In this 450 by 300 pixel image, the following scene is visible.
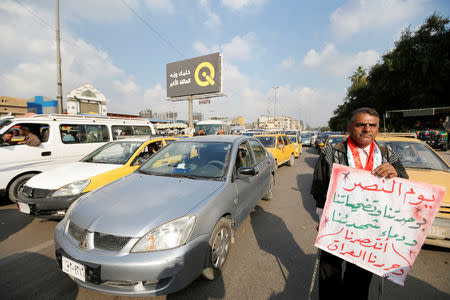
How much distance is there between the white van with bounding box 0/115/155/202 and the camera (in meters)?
4.50

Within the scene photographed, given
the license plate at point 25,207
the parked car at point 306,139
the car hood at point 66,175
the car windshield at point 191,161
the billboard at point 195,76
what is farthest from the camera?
the parked car at point 306,139

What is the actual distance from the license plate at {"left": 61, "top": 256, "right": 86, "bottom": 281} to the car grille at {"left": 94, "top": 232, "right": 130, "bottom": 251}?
20cm

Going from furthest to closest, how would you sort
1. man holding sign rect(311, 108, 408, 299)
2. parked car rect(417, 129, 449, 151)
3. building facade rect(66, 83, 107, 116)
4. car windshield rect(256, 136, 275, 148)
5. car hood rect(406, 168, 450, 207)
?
building facade rect(66, 83, 107, 116) < parked car rect(417, 129, 449, 151) < car windshield rect(256, 136, 275, 148) < car hood rect(406, 168, 450, 207) < man holding sign rect(311, 108, 408, 299)

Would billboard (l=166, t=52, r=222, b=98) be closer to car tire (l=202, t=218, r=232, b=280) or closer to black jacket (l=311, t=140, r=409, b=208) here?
car tire (l=202, t=218, r=232, b=280)

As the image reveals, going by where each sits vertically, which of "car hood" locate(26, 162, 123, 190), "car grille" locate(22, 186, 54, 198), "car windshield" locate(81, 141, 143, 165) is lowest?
"car grille" locate(22, 186, 54, 198)

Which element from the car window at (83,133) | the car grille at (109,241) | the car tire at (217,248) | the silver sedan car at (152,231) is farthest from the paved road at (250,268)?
the car window at (83,133)

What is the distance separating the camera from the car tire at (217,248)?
2119 mm

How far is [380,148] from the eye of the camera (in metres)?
1.67

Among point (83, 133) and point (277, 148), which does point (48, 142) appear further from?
point (277, 148)

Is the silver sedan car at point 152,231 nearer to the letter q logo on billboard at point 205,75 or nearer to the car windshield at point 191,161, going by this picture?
the car windshield at point 191,161

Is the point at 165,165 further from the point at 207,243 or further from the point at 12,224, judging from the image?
the point at 12,224

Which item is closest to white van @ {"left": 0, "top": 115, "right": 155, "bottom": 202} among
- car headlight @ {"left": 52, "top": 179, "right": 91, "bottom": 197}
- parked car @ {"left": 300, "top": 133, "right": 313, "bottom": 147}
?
car headlight @ {"left": 52, "top": 179, "right": 91, "bottom": 197}

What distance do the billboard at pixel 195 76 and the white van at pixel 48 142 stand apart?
1338cm

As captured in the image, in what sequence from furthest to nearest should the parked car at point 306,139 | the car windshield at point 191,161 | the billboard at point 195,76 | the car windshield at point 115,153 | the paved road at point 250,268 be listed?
the parked car at point 306,139
the billboard at point 195,76
the car windshield at point 115,153
the car windshield at point 191,161
the paved road at point 250,268
